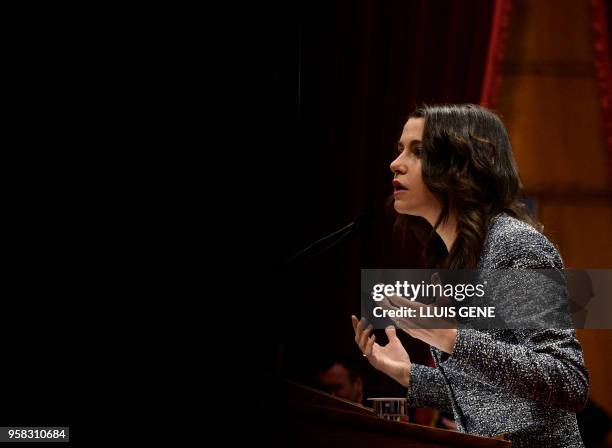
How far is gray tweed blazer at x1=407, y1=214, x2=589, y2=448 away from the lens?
1287 millimetres

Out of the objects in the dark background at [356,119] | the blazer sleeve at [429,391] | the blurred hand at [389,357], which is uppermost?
the dark background at [356,119]

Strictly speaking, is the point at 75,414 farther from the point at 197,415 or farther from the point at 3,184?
the point at 3,184

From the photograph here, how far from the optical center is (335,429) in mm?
1065

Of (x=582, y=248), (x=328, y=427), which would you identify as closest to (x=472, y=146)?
(x=328, y=427)

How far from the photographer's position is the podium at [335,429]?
1043 mm

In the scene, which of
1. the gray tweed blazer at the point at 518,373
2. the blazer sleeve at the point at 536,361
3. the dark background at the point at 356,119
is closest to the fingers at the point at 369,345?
the gray tweed blazer at the point at 518,373

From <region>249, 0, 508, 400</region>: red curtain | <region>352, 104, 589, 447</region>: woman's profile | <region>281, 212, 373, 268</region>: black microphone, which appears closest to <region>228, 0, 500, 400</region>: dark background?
<region>249, 0, 508, 400</region>: red curtain

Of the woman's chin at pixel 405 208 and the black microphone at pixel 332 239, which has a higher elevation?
the woman's chin at pixel 405 208

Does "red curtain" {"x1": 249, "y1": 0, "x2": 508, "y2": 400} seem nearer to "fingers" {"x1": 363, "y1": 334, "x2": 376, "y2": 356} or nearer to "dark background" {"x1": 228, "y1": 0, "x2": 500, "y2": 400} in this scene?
"dark background" {"x1": 228, "y1": 0, "x2": 500, "y2": 400}

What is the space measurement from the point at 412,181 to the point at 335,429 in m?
0.81

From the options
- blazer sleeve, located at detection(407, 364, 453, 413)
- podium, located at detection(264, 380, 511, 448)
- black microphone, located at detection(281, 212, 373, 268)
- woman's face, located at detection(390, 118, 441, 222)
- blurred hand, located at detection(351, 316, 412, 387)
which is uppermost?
woman's face, located at detection(390, 118, 441, 222)

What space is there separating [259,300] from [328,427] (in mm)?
402

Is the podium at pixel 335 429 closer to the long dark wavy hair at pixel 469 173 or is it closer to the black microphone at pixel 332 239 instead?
the black microphone at pixel 332 239

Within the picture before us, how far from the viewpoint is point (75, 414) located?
136 cm
